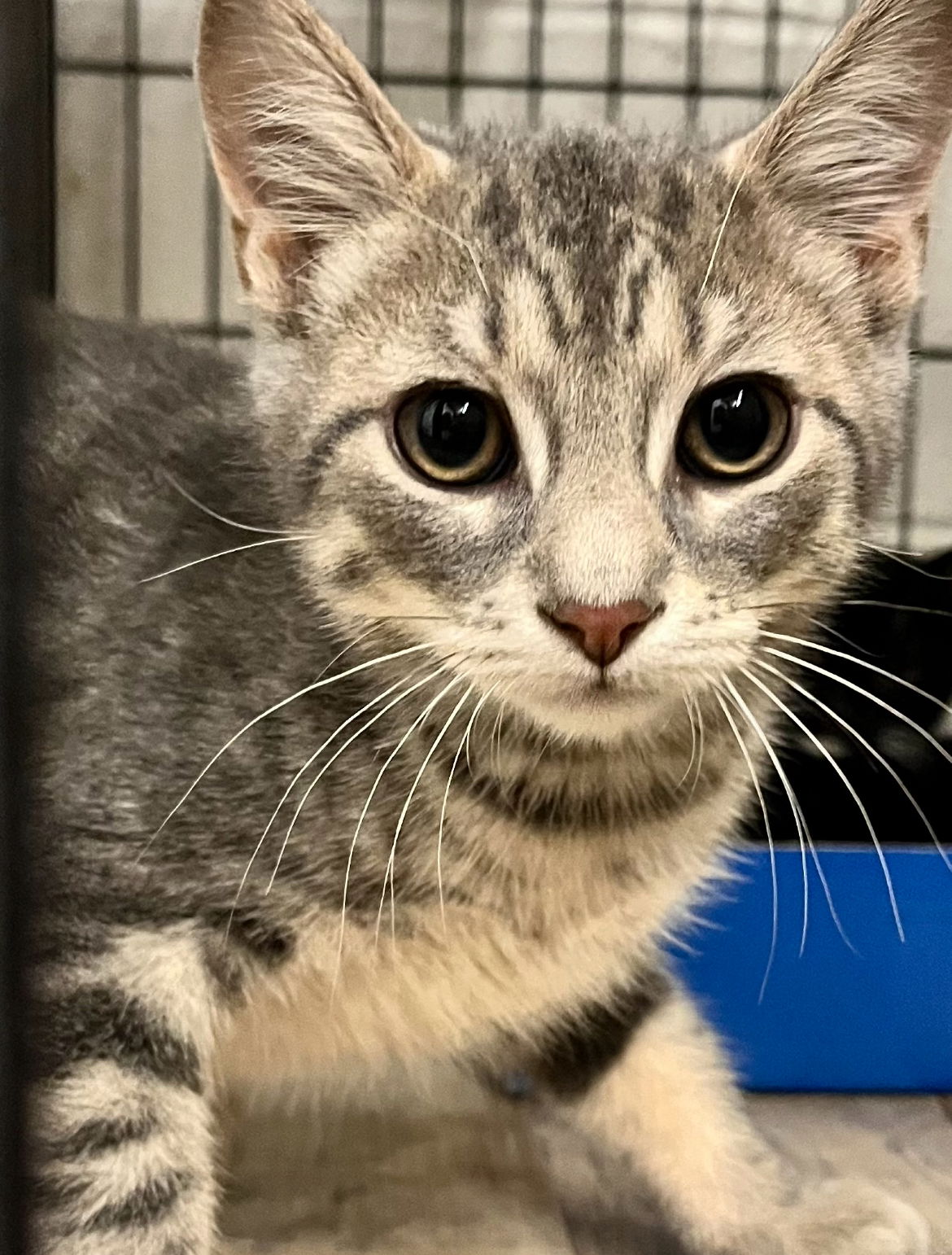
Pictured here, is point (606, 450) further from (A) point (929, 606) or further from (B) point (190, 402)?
(A) point (929, 606)

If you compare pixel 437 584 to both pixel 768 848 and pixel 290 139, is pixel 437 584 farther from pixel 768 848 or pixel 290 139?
pixel 768 848

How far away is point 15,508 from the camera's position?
445mm

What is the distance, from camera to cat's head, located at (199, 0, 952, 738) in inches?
30.5

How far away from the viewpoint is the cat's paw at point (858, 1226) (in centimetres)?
100

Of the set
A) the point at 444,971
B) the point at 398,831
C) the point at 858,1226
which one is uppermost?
the point at 398,831

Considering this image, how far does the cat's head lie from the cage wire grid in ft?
2.42

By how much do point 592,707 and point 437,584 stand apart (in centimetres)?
12

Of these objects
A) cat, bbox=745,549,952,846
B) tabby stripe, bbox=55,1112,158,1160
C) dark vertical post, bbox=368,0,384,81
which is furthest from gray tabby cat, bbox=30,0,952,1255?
dark vertical post, bbox=368,0,384,81

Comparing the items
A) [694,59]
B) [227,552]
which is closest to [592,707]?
[227,552]

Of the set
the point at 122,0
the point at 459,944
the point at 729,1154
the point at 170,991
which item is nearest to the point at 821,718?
the point at 729,1154

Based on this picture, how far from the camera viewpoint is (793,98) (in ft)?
2.88

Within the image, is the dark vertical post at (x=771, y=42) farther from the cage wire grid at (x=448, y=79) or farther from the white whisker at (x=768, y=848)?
the white whisker at (x=768, y=848)

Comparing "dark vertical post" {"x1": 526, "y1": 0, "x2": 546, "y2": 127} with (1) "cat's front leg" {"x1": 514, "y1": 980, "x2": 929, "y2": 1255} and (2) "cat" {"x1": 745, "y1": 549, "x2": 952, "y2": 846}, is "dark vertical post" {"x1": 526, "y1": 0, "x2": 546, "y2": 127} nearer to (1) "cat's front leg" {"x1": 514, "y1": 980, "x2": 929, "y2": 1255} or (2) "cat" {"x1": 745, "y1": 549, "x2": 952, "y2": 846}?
(2) "cat" {"x1": 745, "y1": 549, "x2": 952, "y2": 846}

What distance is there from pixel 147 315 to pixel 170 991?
112 centimetres
